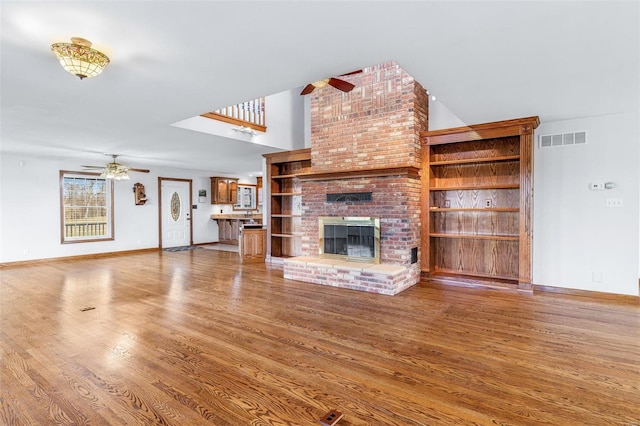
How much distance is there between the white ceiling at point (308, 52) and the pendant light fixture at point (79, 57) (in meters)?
0.07

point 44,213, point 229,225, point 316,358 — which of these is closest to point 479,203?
point 316,358

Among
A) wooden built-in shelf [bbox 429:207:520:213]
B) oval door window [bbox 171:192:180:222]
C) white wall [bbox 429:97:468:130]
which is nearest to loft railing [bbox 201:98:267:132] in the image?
white wall [bbox 429:97:468:130]

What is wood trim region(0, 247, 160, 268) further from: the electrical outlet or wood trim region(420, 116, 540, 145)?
the electrical outlet

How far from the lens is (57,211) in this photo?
8039 millimetres

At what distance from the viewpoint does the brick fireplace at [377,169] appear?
5105 millimetres

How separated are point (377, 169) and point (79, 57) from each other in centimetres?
380

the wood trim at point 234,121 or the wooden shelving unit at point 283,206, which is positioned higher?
the wood trim at point 234,121

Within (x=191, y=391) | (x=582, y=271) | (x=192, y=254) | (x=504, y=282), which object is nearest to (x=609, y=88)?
(x=582, y=271)

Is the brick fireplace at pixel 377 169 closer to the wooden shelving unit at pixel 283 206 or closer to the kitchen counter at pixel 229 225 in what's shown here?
the wooden shelving unit at pixel 283 206

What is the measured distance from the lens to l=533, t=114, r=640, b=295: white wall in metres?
4.32

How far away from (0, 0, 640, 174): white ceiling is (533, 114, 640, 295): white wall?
1.35ft

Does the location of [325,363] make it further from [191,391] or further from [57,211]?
[57,211]

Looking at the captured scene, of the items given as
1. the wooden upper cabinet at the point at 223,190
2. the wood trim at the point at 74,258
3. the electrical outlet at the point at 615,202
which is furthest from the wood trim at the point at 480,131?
the wood trim at the point at 74,258

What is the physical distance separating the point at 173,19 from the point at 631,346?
443 centimetres
